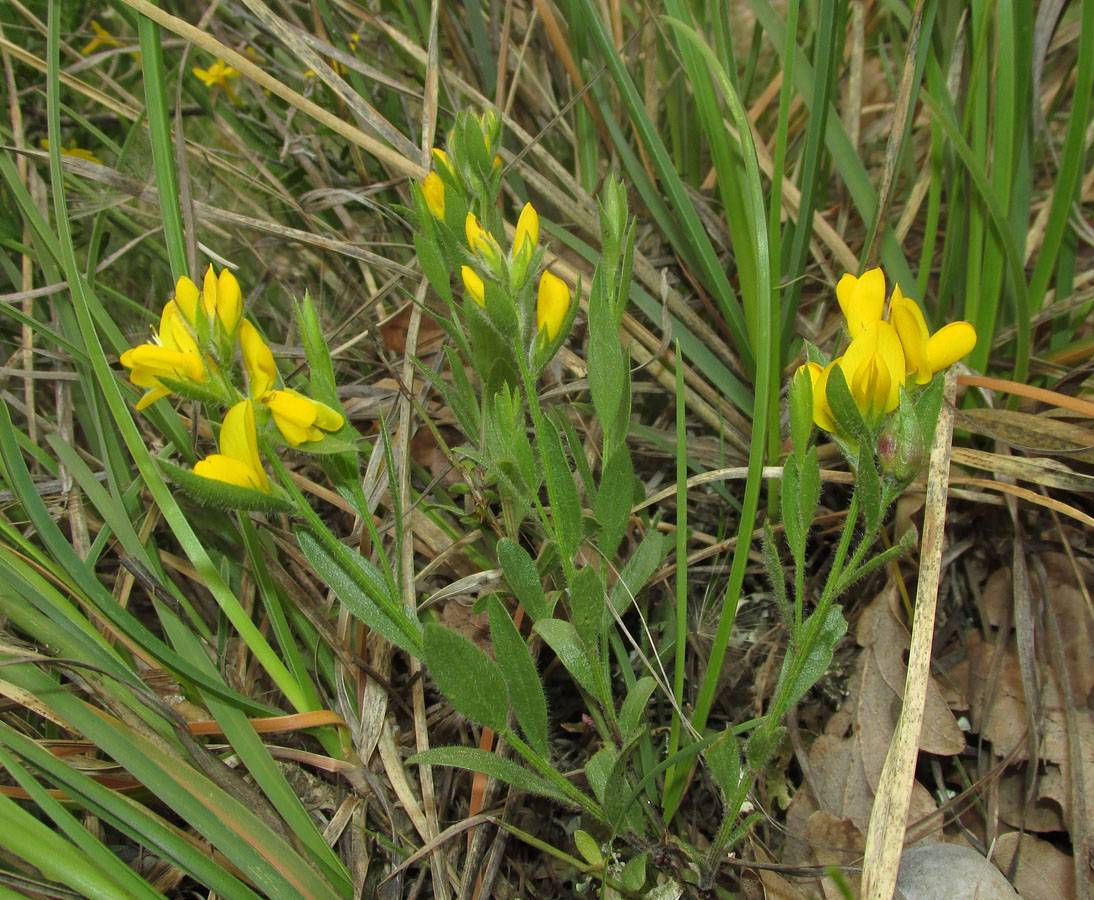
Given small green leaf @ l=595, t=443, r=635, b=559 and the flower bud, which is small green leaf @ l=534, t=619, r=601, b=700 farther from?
the flower bud

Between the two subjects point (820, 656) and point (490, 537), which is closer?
point (820, 656)

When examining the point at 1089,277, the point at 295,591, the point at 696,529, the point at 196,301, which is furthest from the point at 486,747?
the point at 1089,277

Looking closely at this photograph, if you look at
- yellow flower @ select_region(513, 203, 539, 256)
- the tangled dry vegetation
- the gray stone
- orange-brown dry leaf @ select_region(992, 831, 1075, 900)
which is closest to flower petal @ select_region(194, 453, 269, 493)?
the tangled dry vegetation

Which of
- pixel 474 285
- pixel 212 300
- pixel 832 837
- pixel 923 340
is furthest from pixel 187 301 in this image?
pixel 832 837

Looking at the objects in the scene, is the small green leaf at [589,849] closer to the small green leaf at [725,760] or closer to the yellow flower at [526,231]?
the small green leaf at [725,760]

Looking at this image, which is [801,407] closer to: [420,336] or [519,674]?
[519,674]

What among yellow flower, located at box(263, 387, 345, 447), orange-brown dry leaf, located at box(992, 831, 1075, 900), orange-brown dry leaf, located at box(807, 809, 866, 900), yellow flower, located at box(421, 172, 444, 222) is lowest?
orange-brown dry leaf, located at box(992, 831, 1075, 900)
